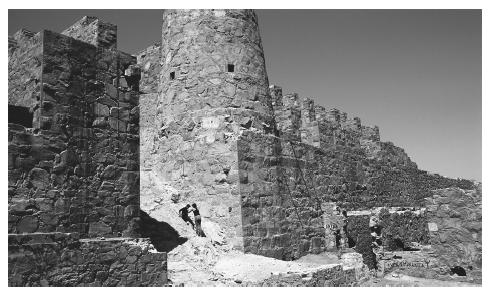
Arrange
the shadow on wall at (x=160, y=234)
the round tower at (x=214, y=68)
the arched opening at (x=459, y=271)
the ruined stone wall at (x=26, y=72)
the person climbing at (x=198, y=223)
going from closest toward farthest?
the ruined stone wall at (x=26, y=72) → the arched opening at (x=459, y=271) → the shadow on wall at (x=160, y=234) → the person climbing at (x=198, y=223) → the round tower at (x=214, y=68)

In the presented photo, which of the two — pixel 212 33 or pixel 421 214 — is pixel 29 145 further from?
pixel 421 214

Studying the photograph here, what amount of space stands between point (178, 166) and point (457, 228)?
5.81 metres

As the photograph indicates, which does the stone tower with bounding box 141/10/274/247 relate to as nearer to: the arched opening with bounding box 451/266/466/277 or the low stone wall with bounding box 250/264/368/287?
the low stone wall with bounding box 250/264/368/287

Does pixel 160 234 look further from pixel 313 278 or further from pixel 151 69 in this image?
pixel 151 69

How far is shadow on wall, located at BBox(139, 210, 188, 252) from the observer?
8492 millimetres

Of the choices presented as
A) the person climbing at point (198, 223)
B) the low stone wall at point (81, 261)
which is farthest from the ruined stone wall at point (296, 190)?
the low stone wall at point (81, 261)

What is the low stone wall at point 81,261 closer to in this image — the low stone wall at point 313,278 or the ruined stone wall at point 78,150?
the ruined stone wall at point 78,150

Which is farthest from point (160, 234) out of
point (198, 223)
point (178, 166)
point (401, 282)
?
point (401, 282)

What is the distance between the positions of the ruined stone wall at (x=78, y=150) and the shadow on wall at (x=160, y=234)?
1.91 metres

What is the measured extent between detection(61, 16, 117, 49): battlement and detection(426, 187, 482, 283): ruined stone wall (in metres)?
5.65

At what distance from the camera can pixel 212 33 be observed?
10.6m

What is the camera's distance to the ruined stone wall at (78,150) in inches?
222

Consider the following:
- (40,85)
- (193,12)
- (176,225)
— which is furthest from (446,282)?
(193,12)

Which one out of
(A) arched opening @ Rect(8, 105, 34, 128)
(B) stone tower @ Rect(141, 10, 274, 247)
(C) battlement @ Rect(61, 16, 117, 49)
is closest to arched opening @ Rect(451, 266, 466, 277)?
(B) stone tower @ Rect(141, 10, 274, 247)
